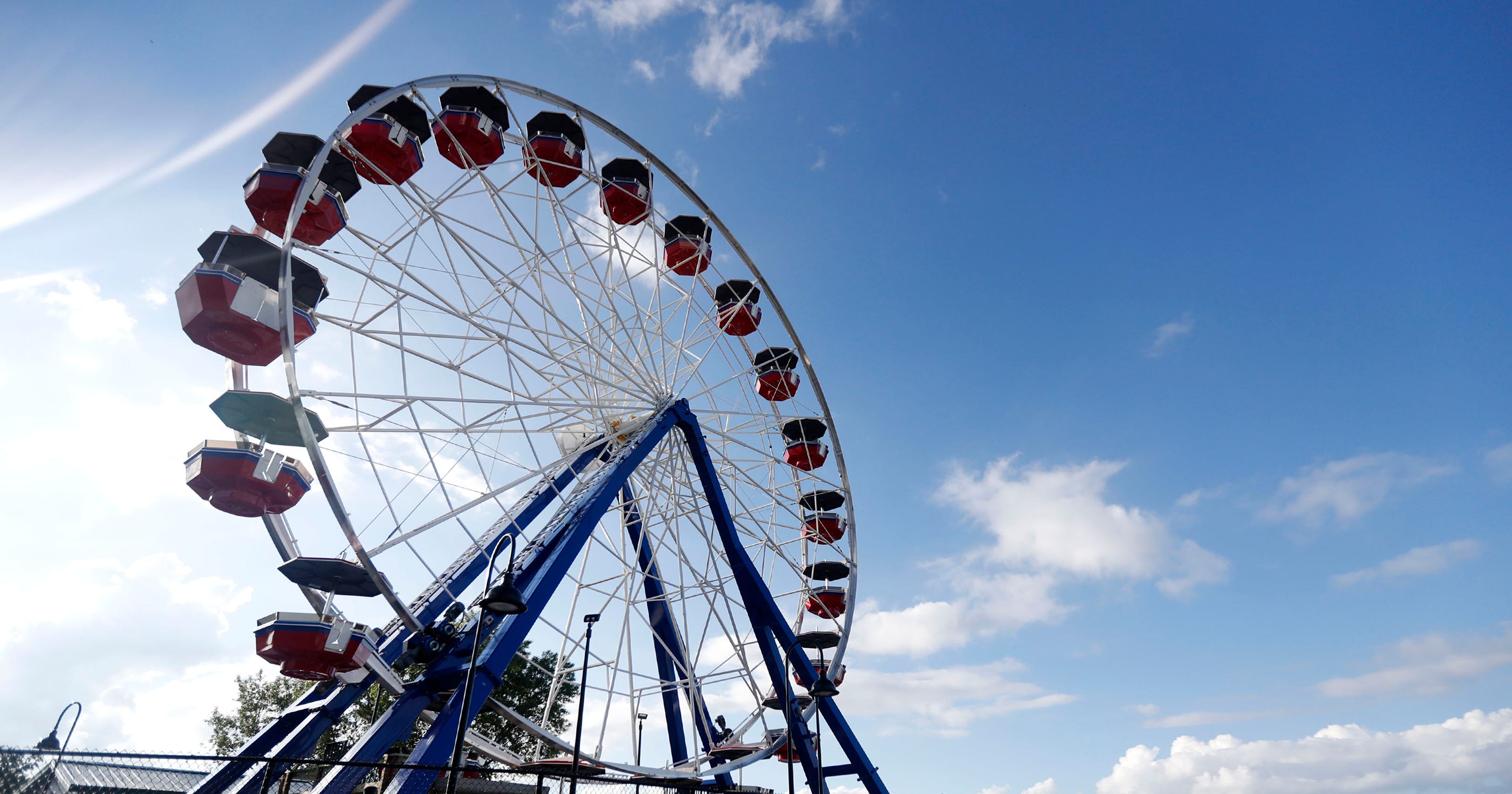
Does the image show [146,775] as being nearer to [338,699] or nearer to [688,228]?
[338,699]

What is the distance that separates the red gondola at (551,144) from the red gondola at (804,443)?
32.2 ft

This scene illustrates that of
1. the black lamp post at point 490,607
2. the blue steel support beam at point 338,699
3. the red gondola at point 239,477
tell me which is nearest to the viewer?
the black lamp post at point 490,607

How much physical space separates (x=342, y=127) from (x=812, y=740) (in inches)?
667

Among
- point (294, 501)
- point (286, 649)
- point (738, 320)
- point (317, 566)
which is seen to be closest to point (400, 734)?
point (286, 649)

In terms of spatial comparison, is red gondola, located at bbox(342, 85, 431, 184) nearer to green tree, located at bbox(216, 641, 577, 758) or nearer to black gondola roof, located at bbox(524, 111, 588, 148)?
black gondola roof, located at bbox(524, 111, 588, 148)

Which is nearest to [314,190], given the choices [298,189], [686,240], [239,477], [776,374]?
[298,189]

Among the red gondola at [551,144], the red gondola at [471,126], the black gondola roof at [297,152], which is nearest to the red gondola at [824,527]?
the red gondola at [551,144]

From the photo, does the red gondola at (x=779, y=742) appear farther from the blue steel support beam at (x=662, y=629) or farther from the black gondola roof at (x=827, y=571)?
the black gondola roof at (x=827, y=571)

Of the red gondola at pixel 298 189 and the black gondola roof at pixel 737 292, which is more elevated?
the black gondola roof at pixel 737 292

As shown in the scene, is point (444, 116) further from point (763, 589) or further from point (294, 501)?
point (763, 589)

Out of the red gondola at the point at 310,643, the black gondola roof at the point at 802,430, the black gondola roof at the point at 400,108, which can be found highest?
the black gondola roof at the point at 400,108

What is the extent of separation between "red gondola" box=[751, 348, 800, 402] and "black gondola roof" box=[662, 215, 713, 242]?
14.5 feet

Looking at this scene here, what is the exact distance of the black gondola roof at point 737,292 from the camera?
21.5 metres

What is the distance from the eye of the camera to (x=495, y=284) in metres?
14.5
